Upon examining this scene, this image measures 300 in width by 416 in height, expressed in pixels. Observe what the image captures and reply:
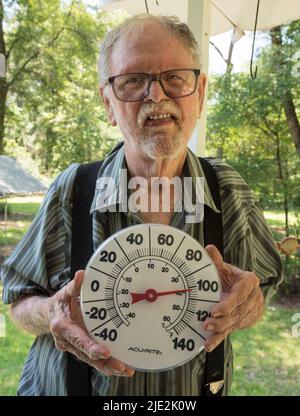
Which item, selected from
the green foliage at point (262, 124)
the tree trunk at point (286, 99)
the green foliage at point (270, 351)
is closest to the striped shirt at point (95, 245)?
the green foliage at point (270, 351)

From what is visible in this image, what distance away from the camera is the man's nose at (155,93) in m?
0.82

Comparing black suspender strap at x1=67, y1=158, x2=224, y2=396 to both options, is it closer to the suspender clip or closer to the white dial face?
the suspender clip

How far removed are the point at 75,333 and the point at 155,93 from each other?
1.64 ft

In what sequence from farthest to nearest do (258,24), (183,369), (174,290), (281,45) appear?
(281,45) → (258,24) → (183,369) → (174,290)

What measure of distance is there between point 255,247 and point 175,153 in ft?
1.03

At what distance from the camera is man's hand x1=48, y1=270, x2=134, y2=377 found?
2.29 feet

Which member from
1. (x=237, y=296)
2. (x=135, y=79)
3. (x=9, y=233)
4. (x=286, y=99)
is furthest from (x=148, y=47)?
(x=286, y=99)

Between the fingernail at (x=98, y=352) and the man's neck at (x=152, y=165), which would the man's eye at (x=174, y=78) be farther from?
the fingernail at (x=98, y=352)

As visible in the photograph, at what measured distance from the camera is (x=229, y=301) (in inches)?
27.7

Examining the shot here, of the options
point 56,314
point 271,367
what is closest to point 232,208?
point 56,314

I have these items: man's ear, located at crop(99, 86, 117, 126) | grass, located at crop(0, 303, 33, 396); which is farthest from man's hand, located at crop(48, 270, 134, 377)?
grass, located at crop(0, 303, 33, 396)

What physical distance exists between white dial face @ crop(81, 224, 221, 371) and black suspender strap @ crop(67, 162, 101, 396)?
4.6 inches

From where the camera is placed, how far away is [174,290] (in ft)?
2.33
